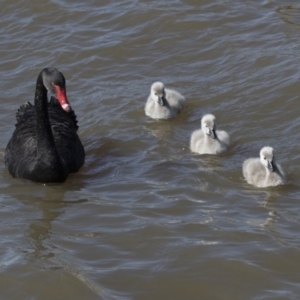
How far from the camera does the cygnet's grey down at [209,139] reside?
8.59 meters

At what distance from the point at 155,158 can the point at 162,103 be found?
3.50 ft

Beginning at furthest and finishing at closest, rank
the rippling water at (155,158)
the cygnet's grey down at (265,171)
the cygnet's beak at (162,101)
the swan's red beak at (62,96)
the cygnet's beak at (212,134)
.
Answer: the cygnet's beak at (162,101) → the cygnet's beak at (212,134) → the cygnet's grey down at (265,171) → the swan's red beak at (62,96) → the rippling water at (155,158)

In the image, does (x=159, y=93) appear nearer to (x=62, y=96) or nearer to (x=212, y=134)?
(x=212, y=134)

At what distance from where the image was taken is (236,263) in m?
6.10

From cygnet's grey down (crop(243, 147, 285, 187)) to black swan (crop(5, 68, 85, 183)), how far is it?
1.70 m

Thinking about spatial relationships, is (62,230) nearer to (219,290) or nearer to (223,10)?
(219,290)

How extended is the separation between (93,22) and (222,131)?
4.13 meters

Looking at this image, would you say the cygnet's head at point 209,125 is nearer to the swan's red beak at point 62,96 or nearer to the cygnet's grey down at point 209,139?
the cygnet's grey down at point 209,139

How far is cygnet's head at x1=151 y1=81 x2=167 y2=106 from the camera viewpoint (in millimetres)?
9602

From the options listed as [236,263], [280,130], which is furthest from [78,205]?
[280,130]

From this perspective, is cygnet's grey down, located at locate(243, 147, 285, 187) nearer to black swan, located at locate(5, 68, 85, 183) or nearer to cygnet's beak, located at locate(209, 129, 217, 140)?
cygnet's beak, located at locate(209, 129, 217, 140)

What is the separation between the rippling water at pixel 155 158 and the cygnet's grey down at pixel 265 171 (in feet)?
0.27

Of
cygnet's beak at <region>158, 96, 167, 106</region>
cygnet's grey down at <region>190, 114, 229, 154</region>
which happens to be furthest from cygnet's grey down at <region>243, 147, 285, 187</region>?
cygnet's beak at <region>158, 96, 167, 106</region>

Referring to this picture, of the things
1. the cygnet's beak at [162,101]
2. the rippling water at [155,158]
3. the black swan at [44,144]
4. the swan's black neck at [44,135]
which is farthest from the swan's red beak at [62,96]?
the cygnet's beak at [162,101]
